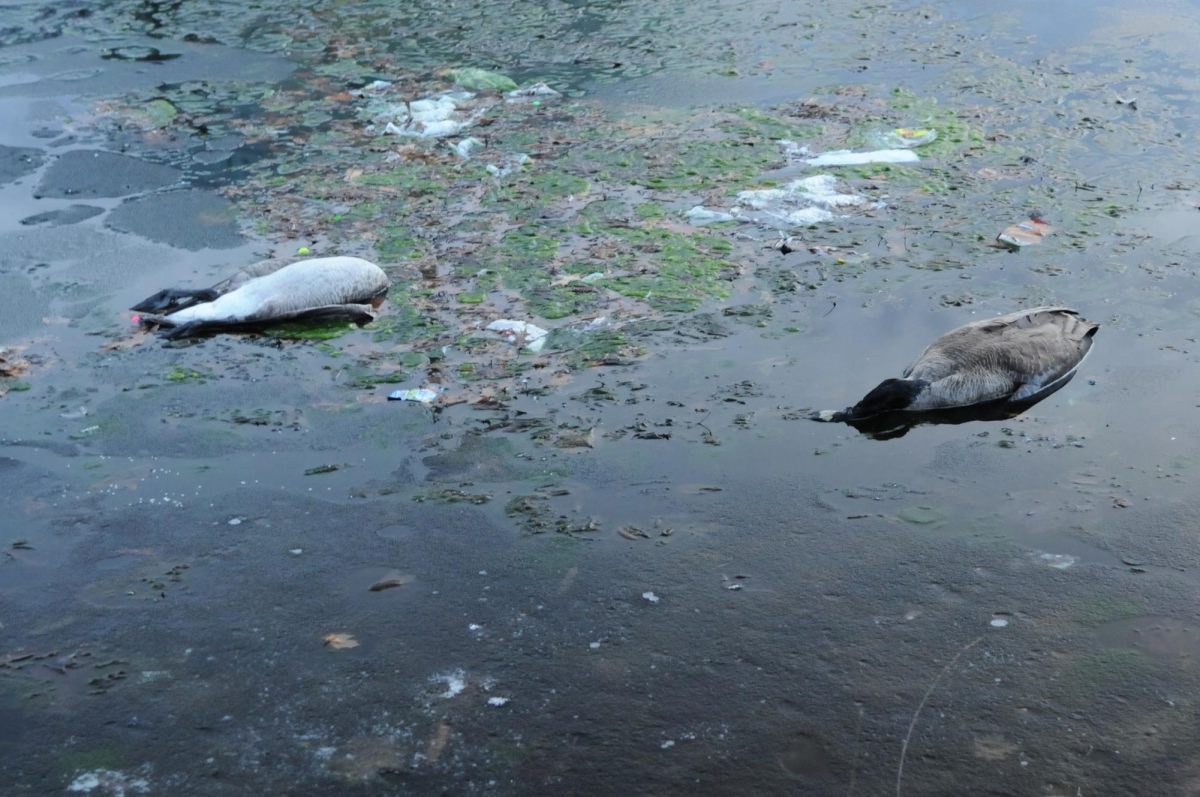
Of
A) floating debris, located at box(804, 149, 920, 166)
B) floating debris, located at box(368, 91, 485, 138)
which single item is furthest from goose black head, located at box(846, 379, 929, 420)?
floating debris, located at box(368, 91, 485, 138)

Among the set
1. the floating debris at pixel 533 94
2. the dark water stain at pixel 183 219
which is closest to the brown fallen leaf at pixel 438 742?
the dark water stain at pixel 183 219

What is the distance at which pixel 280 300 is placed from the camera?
302 inches

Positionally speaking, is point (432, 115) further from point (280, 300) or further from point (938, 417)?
point (938, 417)

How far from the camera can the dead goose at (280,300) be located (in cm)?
765

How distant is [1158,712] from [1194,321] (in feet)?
12.2

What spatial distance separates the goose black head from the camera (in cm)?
647

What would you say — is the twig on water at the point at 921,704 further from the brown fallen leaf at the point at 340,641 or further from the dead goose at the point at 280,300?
the dead goose at the point at 280,300

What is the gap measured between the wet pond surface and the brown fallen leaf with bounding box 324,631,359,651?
0.4 inches

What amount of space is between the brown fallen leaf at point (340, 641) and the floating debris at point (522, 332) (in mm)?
2665

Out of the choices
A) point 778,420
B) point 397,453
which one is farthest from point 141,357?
point 778,420

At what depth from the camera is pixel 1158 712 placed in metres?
4.52

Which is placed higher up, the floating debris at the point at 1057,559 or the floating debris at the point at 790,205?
the floating debris at the point at 790,205

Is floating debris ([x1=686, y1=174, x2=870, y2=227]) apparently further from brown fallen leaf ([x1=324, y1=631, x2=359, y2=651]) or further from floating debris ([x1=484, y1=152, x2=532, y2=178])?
brown fallen leaf ([x1=324, y1=631, x2=359, y2=651])

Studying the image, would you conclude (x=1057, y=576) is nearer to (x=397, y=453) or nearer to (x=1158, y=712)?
(x=1158, y=712)
